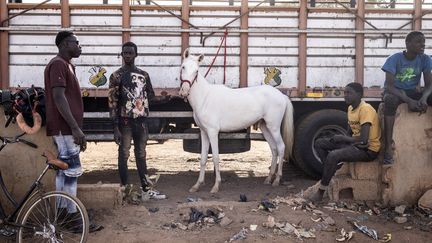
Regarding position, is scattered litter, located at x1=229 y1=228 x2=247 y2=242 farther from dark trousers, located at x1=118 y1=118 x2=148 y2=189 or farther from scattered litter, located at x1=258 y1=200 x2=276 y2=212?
dark trousers, located at x1=118 y1=118 x2=148 y2=189

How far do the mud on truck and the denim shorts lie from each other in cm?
239

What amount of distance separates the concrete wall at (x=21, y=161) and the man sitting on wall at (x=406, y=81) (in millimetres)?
3643

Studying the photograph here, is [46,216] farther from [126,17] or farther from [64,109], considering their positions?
[126,17]

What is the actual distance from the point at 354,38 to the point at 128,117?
3.53m

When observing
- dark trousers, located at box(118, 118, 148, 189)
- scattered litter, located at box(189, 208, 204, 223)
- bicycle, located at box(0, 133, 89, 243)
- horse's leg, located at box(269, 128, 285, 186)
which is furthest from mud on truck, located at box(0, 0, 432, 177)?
bicycle, located at box(0, 133, 89, 243)

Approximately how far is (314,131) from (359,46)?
141 cm

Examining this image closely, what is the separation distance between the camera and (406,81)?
18.1ft

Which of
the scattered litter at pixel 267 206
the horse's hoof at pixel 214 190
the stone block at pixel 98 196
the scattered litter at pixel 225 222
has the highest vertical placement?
the stone block at pixel 98 196

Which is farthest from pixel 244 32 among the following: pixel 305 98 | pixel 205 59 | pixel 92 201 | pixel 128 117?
pixel 92 201

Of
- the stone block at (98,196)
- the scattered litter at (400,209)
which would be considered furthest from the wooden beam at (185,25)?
the scattered litter at (400,209)

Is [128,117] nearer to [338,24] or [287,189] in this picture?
[287,189]

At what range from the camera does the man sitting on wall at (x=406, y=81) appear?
5211 mm

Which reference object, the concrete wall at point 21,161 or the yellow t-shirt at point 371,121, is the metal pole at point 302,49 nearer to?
the yellow t-shirt at point 371,121

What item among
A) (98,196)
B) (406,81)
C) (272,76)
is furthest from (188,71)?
(406,81)
